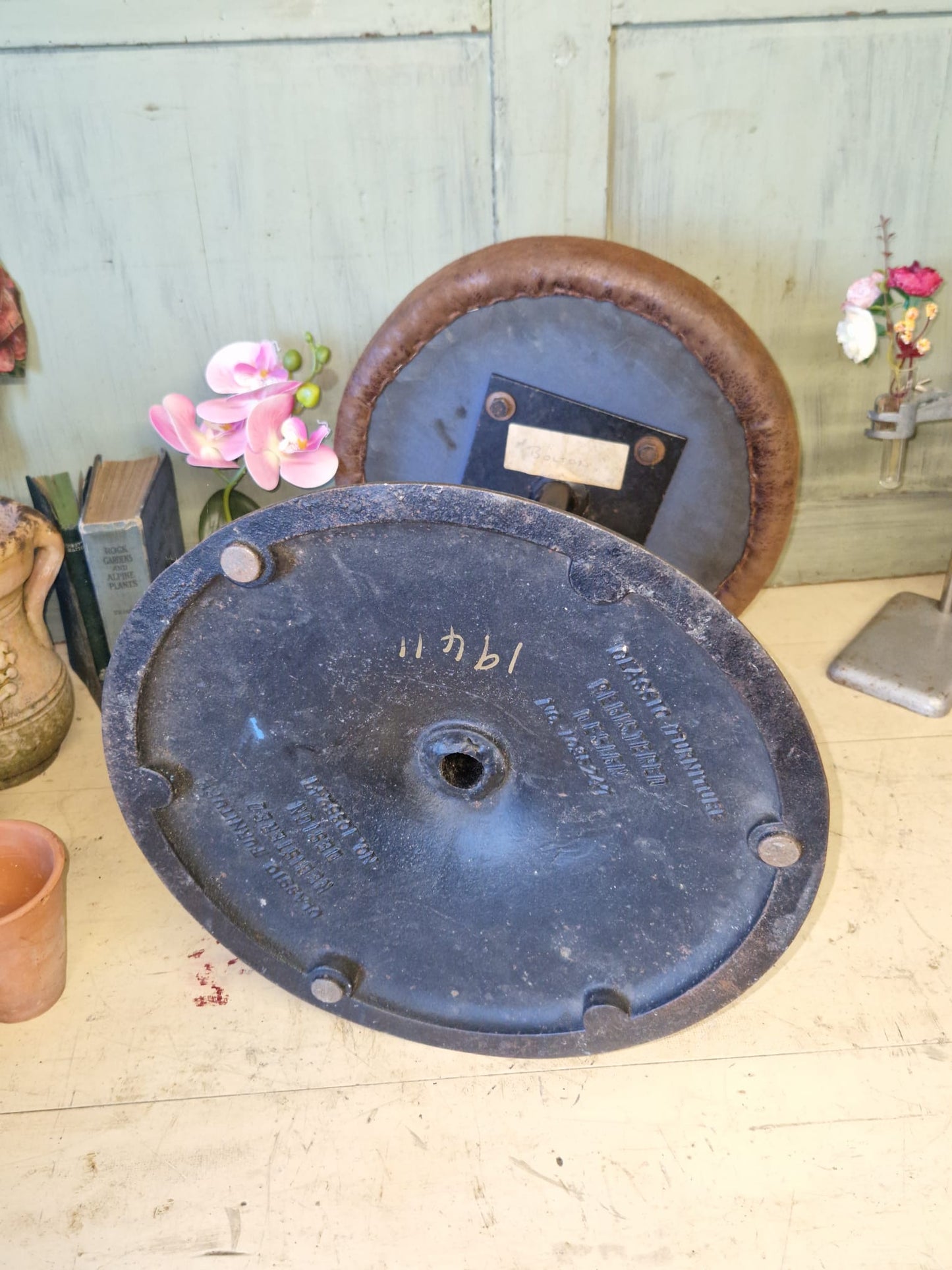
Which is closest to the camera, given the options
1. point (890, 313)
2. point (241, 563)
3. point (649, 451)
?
point (241, 563)

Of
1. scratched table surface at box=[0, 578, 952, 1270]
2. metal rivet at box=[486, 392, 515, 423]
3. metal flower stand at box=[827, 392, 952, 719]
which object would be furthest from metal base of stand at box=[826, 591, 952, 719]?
metal rivet at box=[486, 392, 515, 423]

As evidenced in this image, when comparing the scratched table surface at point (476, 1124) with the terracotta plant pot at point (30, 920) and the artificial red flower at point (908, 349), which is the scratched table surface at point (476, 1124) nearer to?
the terracotta plant pot at point (30, 920)

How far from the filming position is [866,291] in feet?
4.68

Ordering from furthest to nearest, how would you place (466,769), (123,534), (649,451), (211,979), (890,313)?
(890,313) < (123,534) < (649,451) < (211,979) < (466,769)

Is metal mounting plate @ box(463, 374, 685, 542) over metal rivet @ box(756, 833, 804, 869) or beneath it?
over

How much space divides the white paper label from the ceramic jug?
61cm

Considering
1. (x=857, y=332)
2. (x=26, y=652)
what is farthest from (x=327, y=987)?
(x=857, y=332)

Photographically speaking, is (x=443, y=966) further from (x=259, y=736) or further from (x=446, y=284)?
(x=446, y=284)

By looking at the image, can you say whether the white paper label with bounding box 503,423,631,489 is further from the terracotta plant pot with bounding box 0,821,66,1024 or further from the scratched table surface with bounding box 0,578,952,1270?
the terracotta plant pot with bounding box 0,821,66,1024

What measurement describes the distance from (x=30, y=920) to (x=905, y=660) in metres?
1.22

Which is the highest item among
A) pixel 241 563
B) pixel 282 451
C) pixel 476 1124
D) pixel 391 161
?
pixel 391 161

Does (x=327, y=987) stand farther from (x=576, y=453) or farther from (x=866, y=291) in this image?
(x=866, y=291)

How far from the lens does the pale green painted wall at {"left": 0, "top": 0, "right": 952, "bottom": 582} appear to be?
133 centimetres

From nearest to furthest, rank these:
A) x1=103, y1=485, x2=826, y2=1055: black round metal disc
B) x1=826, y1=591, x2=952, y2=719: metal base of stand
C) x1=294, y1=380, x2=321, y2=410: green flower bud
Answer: x1=103, y1=485, x2=826, y2=1055: black round metal disc → x1=294, y1=380, x2=321, y2=410: green flower bud → x1=826, y1=591, x2=952, y2=719: metal base of stand
